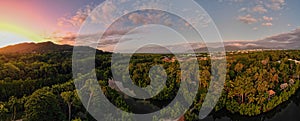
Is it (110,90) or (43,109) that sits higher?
(110,90)

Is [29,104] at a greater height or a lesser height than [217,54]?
lesser

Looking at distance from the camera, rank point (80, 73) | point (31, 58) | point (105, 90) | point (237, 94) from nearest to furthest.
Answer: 1. point (105, 90)
2. point (237, 94)
3. point (80, 73)
4. point (31, 58)

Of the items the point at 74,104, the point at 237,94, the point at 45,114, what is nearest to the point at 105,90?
the point at 74,104

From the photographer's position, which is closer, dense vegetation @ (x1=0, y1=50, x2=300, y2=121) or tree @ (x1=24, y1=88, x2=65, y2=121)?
tree @ (x1=24, y1=88, x2=65, y2=121)

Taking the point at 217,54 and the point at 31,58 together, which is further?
the point at 31,58


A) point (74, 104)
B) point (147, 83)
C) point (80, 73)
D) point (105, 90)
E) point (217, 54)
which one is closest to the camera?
point (74, 104)

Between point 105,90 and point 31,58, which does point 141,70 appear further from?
point 31,58

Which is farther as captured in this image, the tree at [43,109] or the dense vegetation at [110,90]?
the dense vegetation at [110,90]
